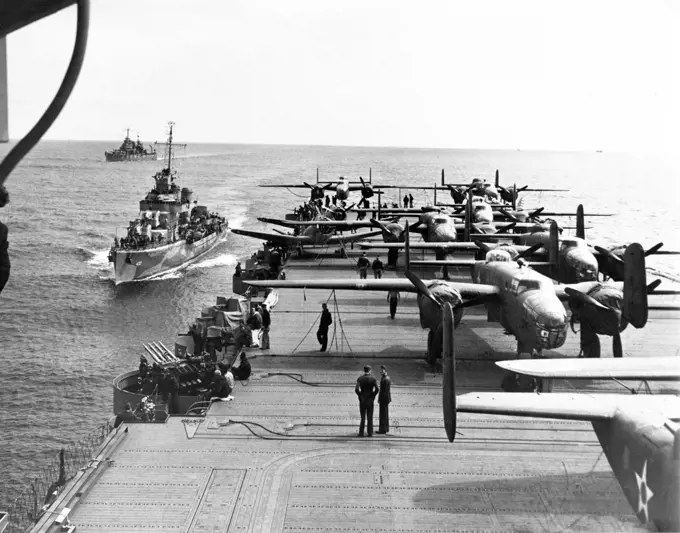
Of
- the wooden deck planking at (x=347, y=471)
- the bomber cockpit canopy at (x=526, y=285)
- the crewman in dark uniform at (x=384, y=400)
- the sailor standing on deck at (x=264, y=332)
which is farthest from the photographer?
the sailor standing on deck at (x=264, y=332)

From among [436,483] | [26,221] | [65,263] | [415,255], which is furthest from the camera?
[26,221]

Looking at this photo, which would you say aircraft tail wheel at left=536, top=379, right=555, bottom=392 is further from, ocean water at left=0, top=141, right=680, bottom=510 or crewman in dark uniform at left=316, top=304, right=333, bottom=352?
crewman in dark uniform at left=316, top=304, right=333, bottom=352

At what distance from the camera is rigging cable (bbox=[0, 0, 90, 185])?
2414 millimetres

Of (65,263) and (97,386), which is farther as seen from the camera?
(65,263)

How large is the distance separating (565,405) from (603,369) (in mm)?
1994

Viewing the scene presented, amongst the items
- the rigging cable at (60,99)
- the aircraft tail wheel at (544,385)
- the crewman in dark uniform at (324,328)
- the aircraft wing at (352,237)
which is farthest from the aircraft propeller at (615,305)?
the aircraft wing at (352,237)

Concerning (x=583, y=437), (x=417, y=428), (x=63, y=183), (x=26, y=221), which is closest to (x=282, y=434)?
(x=417, y=428)

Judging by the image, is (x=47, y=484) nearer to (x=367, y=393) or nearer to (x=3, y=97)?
(x=367, y=393)

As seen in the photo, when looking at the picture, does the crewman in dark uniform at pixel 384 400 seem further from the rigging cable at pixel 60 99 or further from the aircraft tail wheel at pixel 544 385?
the rigging cable at pixel 60 99

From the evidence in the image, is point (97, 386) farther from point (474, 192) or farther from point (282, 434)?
point (474, 192)

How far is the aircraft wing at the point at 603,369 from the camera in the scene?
576 inches

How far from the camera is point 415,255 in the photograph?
5419 cm

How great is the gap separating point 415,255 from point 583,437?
1438 inches

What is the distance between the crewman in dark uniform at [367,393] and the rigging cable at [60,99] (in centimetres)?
1522
